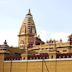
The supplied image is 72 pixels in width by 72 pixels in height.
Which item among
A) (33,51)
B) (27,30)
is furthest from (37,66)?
(27,30)

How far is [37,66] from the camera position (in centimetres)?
3284

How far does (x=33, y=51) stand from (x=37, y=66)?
1574cm

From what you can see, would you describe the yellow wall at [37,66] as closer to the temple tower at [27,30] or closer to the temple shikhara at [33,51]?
the temple shikhara at [33,51]

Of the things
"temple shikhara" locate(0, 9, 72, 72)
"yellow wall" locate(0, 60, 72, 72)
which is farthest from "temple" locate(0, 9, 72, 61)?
"yellow wall" locate(0, 60, 72, 72)

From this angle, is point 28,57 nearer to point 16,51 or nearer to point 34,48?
point 16,51

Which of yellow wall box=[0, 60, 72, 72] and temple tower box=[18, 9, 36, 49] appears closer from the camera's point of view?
yellow wall box=[0, 60, 72, 72]

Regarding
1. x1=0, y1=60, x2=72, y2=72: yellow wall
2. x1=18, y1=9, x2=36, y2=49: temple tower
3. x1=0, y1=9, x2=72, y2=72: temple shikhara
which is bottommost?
x1=0, y1=60, x2=72, y2=72: yellow wall

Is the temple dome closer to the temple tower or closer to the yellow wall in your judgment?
the temple tower

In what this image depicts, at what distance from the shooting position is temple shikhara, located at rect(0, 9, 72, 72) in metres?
31.7

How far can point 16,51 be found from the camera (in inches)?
1839

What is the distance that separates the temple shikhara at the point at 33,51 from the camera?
3169 cm

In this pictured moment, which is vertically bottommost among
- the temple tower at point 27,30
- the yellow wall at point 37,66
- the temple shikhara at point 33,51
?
the yellow wall at point 37,66

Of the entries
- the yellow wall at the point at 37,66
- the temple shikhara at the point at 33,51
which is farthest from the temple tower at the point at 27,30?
the yellow wall at the point at 37,66

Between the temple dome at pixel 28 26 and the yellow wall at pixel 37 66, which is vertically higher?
the temple dome at pixel 28 26
